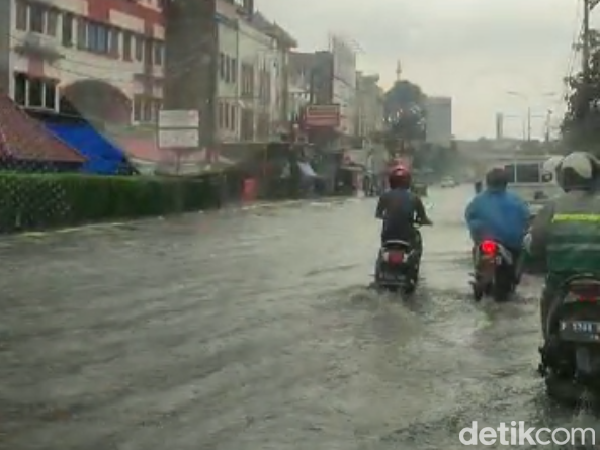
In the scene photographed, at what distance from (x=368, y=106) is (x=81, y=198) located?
99723mm

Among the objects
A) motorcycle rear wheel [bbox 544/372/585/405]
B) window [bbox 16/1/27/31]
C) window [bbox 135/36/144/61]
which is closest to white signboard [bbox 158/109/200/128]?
window [bbox 135/36/144/61]

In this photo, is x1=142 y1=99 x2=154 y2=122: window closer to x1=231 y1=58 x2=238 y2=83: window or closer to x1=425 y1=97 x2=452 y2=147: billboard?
x1=231 y1=58 x2=238 y2=83: window

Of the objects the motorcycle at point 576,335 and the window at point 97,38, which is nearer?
the motorcycle at point 576,335

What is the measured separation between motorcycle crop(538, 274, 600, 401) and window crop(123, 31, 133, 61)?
4942cm

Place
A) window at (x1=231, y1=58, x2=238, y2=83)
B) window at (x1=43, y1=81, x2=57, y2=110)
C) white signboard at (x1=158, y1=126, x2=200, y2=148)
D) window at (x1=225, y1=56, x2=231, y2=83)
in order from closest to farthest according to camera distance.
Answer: window at (x1=43, y1=81, x2=57, y2=110) < white signboard at (x1=158, y1=126, x2=200, y2=148) < window at (x1=225, y1=56, x2=231, y2=83) < window at (x1=231, y1=58, x2=238, y2=83)

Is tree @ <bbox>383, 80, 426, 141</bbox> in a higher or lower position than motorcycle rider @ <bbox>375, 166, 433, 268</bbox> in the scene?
higher

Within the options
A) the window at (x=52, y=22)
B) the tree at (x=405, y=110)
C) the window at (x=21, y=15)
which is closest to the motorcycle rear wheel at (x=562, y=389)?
the window at (x=21, y=15)

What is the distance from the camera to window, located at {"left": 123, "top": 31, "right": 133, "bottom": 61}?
55469mm

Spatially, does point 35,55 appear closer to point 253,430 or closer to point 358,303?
point 358,303

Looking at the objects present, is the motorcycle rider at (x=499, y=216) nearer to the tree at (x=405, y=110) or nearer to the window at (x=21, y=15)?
the window at (x=21, y=15)

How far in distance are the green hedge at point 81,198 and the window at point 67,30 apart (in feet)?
25.4

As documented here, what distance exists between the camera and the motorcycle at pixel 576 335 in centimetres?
748

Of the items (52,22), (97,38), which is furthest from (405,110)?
(52,22)

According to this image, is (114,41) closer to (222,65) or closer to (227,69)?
(222,65)
